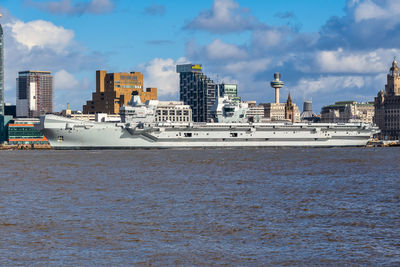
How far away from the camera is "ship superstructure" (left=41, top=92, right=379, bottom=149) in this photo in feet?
332

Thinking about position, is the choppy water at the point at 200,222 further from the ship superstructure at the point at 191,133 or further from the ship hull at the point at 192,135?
the ship superstructure at the point at 191,133

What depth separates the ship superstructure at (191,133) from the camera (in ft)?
332

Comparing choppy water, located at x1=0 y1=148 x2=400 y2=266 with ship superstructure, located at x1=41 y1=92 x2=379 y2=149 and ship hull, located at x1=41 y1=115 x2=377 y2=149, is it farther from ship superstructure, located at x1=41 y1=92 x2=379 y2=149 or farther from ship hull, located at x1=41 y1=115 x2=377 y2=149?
ship superstructure, located at x1=41 y1=92 x2=379 y2=149

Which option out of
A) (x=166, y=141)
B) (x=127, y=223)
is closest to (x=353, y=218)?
(x=127, y=223)

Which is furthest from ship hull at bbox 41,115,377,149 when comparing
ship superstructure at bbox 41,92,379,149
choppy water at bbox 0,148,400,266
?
choppy water at bbox 0,148,400,266

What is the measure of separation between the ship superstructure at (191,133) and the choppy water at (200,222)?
5991cm

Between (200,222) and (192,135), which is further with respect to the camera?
(192,135)

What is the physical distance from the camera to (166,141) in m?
103

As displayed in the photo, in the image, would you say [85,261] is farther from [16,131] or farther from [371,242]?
[16,131]

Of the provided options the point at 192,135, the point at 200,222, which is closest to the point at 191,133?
the point at 192,135

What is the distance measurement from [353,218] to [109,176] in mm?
23912

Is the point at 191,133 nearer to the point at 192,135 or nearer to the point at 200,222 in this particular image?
the point at 192,135

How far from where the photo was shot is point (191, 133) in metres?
104

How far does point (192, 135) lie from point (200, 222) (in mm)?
80003
